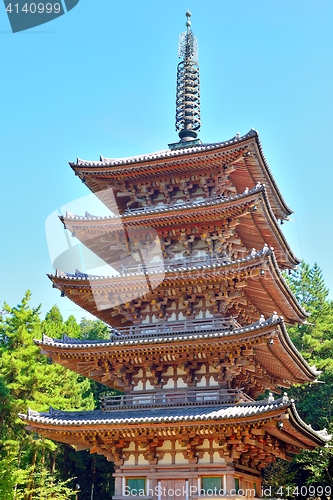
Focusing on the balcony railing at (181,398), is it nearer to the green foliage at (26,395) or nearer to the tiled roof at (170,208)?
the tiled roof at (170,208)

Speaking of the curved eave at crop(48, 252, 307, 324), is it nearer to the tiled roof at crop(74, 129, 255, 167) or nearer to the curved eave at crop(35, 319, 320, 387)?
the curved eave at crop(35, 319, 320, 387)

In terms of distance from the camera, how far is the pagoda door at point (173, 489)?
1711 cm

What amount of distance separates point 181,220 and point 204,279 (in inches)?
114

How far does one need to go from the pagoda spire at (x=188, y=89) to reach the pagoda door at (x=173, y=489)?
14.6 m

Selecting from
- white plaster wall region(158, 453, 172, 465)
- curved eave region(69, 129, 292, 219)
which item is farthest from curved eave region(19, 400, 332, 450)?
curved eave region(69, 129, 292, 219)

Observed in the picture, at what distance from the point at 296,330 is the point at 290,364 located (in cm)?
2908

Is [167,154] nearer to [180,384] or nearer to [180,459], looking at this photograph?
[180,384]

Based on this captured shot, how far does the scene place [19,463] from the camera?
3672 cm

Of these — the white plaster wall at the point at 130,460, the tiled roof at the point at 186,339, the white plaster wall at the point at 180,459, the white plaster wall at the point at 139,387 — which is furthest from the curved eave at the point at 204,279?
the white plaster wall at the point at 180,459

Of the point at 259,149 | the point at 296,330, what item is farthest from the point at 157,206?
the point at 296,330

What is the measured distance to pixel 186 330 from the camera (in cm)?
1891

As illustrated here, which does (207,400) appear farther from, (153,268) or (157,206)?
(157,206)

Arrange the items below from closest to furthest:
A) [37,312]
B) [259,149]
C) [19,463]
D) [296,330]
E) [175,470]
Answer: [175,470]
[259,149]
[19,463]
[37,312]
[296,330]

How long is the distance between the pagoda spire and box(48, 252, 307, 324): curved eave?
8.20 m
